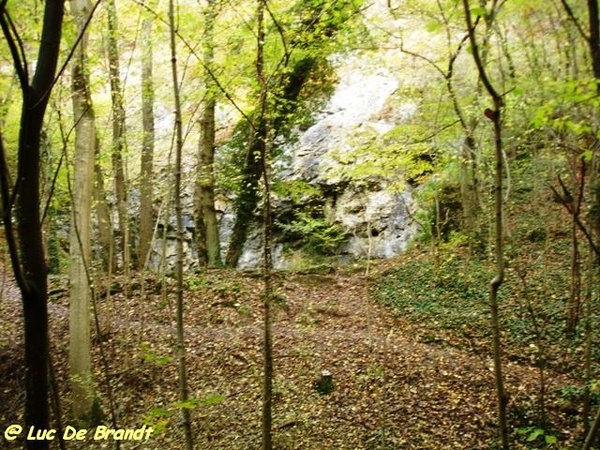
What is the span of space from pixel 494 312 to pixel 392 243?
13.2 metres

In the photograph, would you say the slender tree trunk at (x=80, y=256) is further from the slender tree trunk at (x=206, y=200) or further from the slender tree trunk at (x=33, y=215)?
the slender tree trunk at (x=206, y=200)

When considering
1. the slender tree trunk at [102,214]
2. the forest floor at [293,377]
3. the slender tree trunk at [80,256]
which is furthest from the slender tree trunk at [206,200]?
the slender tree trunk at [80,256]

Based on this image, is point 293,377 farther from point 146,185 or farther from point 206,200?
point 146,185

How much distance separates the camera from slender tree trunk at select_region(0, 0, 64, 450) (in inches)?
56.9

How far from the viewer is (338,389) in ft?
21.3

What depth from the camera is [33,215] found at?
1491mm

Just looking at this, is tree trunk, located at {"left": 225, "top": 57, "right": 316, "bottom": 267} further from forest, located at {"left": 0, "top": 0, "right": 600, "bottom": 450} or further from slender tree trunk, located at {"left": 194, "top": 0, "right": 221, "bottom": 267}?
slender tree trunk, located at {"left": 194, "top": 0, "right": 221, "bottom": 267}

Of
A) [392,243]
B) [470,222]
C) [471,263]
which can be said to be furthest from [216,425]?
[392,243]

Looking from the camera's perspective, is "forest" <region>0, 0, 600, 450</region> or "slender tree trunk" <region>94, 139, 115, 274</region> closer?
"forest" <region>0, 0, 600, 450</region>

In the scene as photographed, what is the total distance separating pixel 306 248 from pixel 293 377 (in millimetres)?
8757

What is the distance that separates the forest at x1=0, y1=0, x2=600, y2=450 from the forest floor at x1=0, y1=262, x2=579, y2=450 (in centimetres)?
5

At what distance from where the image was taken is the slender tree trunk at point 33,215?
4.74 ft

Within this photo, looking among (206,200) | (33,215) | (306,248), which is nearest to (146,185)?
(206,200)

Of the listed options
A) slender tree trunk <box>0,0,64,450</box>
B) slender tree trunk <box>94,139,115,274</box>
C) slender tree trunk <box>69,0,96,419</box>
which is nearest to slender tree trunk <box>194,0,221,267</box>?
slender tree trunk <box>94,139,115,274</box>
